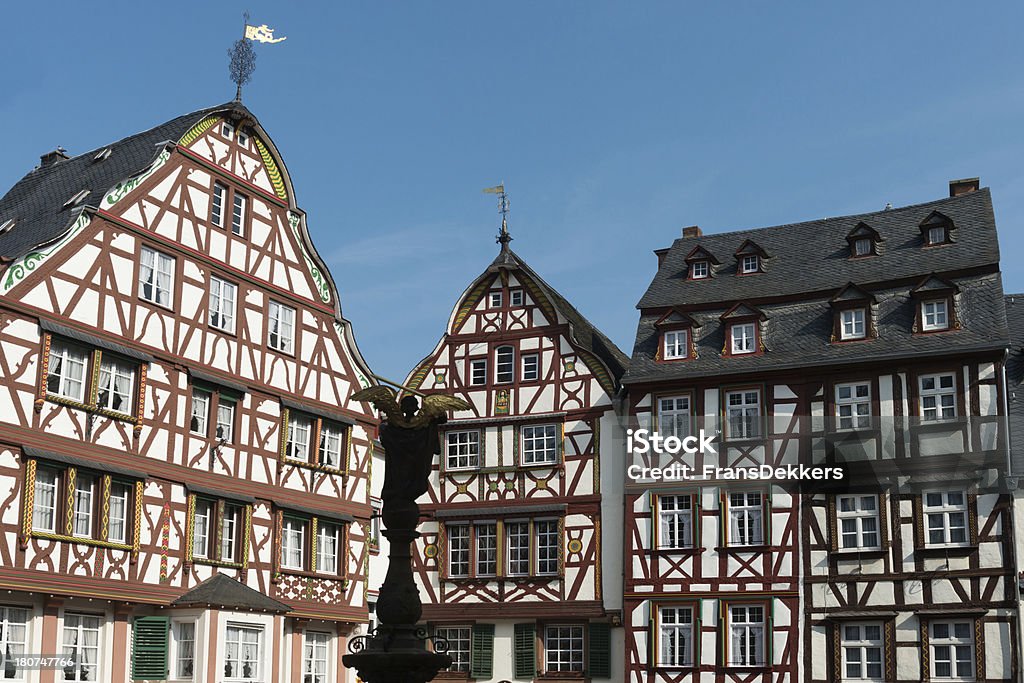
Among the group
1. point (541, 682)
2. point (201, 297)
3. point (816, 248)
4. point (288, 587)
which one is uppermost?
point (816, 248)

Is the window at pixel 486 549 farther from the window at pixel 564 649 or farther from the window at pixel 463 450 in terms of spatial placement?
the window at pixel 564 649

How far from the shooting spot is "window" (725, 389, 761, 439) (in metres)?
35.4

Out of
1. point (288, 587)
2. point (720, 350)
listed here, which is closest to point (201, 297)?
point (288, 587)

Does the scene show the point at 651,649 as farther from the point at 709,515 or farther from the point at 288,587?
the point at 288,587

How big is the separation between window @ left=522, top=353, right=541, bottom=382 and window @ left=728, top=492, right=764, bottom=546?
682 centimetres

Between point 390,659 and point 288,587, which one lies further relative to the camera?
point 288,587

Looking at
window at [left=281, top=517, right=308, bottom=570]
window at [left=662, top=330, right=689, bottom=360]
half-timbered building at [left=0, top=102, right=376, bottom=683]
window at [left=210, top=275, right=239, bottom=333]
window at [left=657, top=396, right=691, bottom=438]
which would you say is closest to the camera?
half-timbered building at [left=0, top=102, right=376, bottom=683]

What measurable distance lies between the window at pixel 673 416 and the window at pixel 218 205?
42.7 ft

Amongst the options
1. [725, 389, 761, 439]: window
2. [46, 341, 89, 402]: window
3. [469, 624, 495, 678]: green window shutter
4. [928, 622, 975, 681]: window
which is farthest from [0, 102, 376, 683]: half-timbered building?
[928, 622, 975, 681]: window

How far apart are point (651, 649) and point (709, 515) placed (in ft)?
12.2

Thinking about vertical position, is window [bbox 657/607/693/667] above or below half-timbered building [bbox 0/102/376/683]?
below

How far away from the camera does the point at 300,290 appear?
1262 inches

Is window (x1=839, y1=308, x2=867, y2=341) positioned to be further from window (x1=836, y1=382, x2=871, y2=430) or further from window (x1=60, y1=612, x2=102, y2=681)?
window (x1=60, y1=612, x2=102, y2=681)

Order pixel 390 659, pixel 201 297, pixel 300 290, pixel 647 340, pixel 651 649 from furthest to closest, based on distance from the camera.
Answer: pixel 647 340, pixel 651 649, pixel 300 290, pixel 201 297, pixel 390 659
